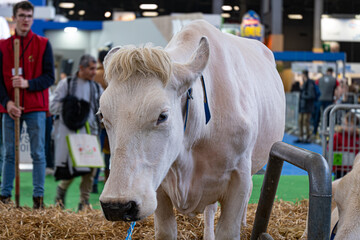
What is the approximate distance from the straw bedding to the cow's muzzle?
172cm

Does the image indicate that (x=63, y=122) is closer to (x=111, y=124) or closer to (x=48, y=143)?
(x=48, y=143)

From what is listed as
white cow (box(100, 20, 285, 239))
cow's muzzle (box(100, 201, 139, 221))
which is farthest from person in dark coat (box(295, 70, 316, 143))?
cow's muzzle (box(100, 201, 139, 221))

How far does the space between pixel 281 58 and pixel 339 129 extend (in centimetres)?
1389

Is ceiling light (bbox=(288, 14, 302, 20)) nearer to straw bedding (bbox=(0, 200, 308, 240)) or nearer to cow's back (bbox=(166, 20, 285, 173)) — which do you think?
straw bedding (bbox=(0, 200, 308, 240))

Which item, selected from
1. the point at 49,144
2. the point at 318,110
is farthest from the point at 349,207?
the point at 318,110

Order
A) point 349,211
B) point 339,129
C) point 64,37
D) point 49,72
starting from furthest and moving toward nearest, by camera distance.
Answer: point 64,37, point 339,129, point 49,72, point 349,211

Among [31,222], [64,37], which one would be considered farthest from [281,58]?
[31,222]

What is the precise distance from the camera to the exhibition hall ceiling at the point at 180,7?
68.5 ft

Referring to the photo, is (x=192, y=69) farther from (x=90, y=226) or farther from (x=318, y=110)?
(x=318, y=110)

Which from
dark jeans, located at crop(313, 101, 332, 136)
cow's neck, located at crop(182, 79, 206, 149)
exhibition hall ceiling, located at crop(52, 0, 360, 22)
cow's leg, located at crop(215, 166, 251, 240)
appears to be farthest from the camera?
exhibition hall ceiling, located at crop(52, 0, 360, 22)

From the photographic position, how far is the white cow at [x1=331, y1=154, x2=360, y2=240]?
2.16 metres

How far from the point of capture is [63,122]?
5.88 m

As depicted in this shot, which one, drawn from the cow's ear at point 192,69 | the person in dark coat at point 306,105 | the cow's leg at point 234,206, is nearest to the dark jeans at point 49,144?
the cow's leg at point 234,206

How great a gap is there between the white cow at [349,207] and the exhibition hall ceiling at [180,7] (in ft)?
53.3
